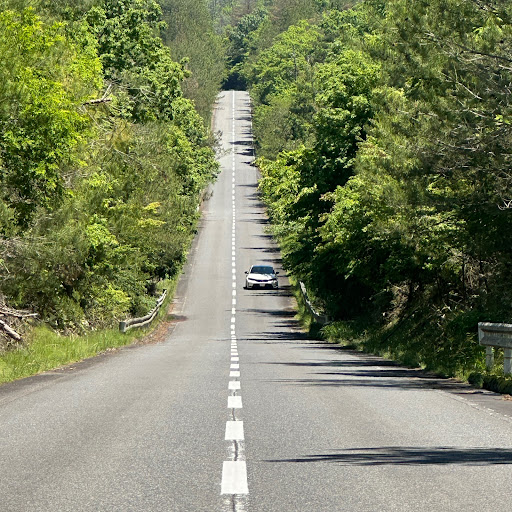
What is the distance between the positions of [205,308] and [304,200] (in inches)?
772

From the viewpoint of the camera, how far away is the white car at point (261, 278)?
230 feet

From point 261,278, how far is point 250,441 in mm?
61369

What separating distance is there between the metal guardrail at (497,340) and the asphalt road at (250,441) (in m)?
0.98

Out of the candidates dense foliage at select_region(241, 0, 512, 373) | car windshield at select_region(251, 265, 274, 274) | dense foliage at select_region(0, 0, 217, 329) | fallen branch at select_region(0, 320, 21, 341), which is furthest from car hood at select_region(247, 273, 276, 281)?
fallen branch at select_region(0, 320, 21, 341)

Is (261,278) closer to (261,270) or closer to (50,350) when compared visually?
(261,270)

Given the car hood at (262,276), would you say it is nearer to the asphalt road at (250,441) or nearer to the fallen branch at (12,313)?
the fallen branch at (12,313)

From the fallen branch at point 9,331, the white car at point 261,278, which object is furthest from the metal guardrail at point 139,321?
the white car at point 261,278

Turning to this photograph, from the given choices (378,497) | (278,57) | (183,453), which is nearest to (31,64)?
(183,453)

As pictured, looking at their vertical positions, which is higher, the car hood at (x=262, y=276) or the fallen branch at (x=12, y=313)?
the fallen branch at (x=12, y=313)

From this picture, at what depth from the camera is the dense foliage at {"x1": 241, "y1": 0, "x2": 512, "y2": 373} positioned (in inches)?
757

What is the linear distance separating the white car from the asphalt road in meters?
49.3

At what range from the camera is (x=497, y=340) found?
16.5 metres

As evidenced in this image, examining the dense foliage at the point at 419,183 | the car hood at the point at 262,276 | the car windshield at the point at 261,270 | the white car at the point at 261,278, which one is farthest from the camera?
the car windshield at the point at 261,270

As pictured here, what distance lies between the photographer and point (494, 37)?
18422mm
